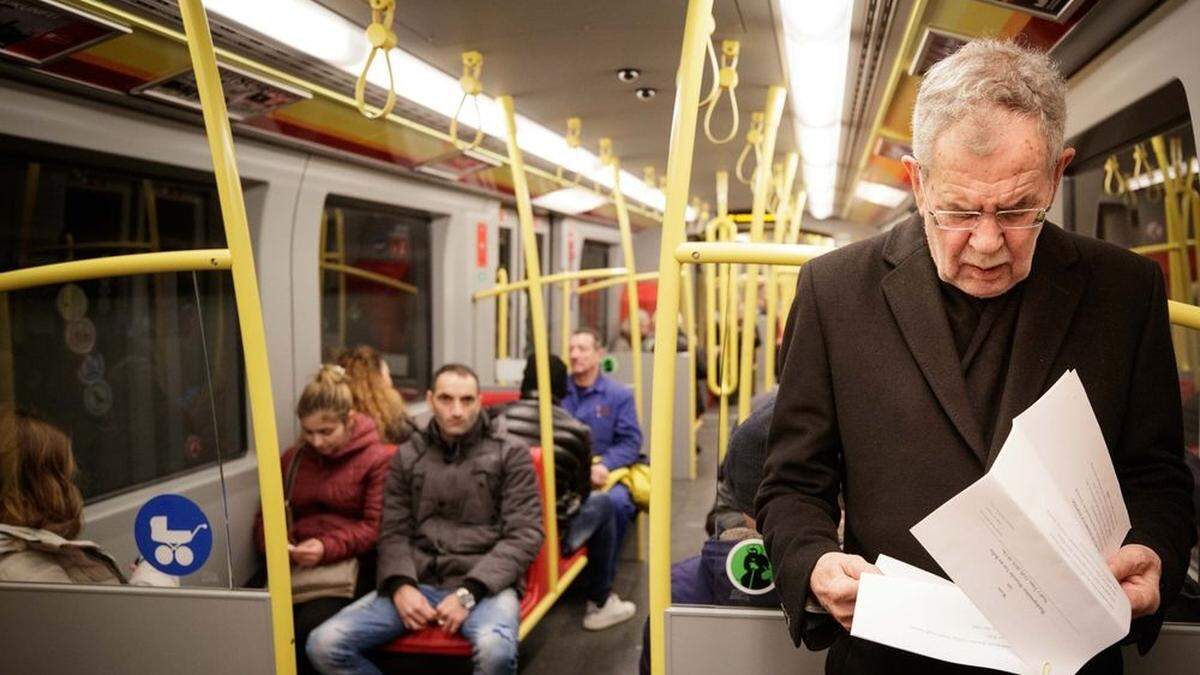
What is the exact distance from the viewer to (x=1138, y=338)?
122 centimetres

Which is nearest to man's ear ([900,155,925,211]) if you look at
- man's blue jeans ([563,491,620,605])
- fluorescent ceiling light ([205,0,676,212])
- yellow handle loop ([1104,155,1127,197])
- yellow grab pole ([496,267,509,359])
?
fluorescent ceiling light ([205,0,676,212])

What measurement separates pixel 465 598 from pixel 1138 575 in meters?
2.50

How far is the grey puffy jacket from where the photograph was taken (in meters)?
3.39

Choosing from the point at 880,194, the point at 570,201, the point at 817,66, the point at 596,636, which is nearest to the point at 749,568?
the point at 817,66

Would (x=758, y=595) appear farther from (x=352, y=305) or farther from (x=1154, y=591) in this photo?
(x=352, y=305)

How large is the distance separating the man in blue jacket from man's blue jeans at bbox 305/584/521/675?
6.18 ft

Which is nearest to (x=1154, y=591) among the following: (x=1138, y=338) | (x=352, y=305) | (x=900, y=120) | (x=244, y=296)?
(x=1138, y=338)

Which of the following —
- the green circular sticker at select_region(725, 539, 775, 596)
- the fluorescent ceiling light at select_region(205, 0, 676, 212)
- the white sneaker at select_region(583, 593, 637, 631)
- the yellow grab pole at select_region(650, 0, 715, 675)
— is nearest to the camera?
the yellow grab pole at select_region(650, 0, 715, 675)

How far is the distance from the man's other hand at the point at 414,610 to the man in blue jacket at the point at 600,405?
6.32 ft

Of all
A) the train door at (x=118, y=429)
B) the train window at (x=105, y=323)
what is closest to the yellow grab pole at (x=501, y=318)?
the train door at (x=118, y=429)

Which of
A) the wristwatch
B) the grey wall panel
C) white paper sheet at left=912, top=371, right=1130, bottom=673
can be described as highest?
white paper sheet at left=912, top=371, right=1130, bottom=673

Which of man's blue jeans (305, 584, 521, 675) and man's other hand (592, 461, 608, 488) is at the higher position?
man's other hand (592, 461, 608, 488)

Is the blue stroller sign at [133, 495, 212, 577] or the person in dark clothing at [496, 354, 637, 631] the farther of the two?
the person in dark clothing at [496, 354, 637, 631]

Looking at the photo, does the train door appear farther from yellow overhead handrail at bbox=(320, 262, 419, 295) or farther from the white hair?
the white hair
